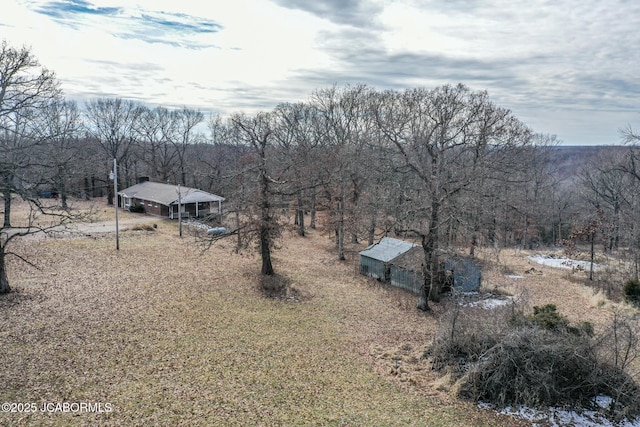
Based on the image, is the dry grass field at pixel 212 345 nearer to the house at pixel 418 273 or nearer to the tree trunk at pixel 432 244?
the house at pixel 418 273

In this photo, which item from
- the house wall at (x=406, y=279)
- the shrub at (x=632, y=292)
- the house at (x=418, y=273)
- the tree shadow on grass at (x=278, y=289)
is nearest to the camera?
the tree shadow on grass at (x=278, y=289)

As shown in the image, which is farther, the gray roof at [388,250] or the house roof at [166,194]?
the house roof at [166,194]

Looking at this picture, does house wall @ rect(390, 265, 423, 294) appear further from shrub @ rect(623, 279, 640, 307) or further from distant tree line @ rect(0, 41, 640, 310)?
shrub @ rect(623, 279, 640, 307)

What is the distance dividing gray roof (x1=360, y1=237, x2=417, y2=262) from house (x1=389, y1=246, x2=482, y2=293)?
1.73 feet

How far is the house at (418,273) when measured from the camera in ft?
70.0

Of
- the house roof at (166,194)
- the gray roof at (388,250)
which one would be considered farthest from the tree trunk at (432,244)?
the house roof at (166,194)

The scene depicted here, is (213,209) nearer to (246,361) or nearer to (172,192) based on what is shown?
(172,192)

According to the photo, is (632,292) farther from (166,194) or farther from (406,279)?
(166,194)

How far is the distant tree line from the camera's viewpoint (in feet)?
61.5

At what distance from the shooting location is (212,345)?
526 inches

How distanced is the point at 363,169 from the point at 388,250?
7.54 meters

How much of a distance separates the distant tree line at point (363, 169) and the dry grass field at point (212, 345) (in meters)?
3.34

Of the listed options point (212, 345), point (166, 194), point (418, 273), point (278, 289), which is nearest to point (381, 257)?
point (418, 273)

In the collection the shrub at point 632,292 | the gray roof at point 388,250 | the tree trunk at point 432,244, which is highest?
the tree trunk at point 432,244
